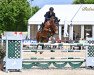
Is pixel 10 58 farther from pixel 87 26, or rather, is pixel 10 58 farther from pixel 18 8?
pixel 18 8

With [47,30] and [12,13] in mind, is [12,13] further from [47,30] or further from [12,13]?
[47,30]

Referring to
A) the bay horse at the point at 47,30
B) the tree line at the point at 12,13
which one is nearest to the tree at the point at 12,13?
the tree line at the point at 12,13

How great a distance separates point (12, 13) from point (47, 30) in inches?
1447

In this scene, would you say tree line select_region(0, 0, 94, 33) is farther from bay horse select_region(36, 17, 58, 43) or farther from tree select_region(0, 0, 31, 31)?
bay horse select_region(36, 17, 58, 43)

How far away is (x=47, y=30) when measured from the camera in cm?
2512

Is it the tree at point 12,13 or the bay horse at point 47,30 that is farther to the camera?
the tree at point 12,13

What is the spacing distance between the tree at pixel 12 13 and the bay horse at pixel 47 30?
3464 cm

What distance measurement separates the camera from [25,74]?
13828mm

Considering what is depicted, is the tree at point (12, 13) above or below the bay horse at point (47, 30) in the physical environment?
above

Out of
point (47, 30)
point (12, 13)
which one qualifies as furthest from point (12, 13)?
point (47, 30)

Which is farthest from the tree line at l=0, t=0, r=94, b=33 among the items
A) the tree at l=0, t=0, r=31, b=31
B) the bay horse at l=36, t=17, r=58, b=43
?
the bay horse at l=36, t=17, r=58, b=43

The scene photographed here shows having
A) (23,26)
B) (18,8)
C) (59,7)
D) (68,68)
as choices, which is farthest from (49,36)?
(23,26)

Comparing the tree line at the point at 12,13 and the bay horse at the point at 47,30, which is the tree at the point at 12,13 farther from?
the bay horse at the point at 47,30

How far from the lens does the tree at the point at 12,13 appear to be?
60.8 meters
